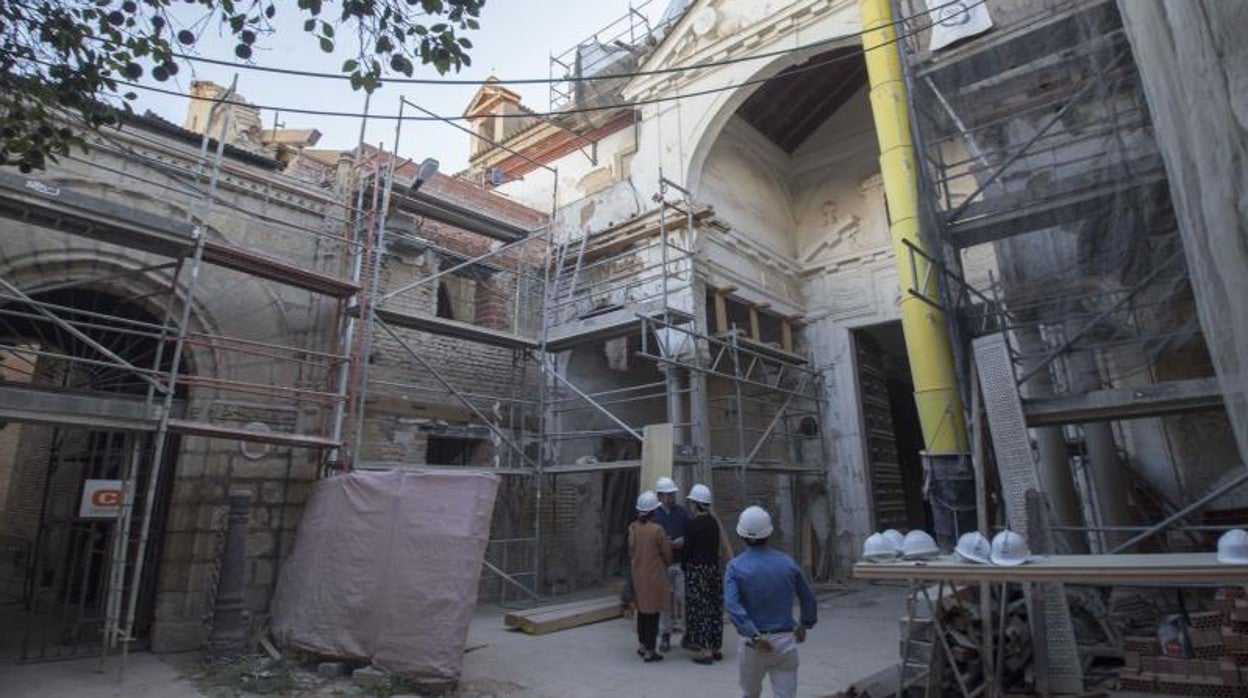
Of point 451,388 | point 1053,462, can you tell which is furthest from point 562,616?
point 1053,462

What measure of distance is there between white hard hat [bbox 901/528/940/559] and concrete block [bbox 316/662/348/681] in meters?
4.83

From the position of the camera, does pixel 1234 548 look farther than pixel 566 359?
No

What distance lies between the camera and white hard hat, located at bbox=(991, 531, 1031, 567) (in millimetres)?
3934

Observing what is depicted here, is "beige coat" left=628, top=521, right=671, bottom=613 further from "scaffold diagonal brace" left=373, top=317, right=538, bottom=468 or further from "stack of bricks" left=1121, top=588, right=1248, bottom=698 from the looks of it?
"stack of bricks" left=1121, top=588, right=1248, bottom=698

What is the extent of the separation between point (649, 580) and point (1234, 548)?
4.48 metres

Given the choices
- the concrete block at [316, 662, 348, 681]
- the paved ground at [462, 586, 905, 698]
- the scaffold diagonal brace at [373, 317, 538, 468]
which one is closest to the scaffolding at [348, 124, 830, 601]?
the scaffold diagonal brace at [373, 317, 538, 468]

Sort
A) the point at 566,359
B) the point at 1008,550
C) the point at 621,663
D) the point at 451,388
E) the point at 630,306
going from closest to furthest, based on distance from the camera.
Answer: the point at 1008,550, the point at 621,663, the point at 451,388, the point at 630,306, the point at 566,359

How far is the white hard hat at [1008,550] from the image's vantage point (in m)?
3.93

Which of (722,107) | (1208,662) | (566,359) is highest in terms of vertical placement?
(722,107)

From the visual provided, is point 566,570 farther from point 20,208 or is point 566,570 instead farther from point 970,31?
point 970,31

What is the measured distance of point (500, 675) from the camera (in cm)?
610

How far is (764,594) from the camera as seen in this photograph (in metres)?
4.11

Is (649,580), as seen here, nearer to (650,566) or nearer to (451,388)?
(650,566)

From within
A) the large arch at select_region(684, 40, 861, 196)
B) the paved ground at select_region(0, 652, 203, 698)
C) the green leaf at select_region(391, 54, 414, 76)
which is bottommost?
the paved ground at select_region(0, 652, 203, 698)
